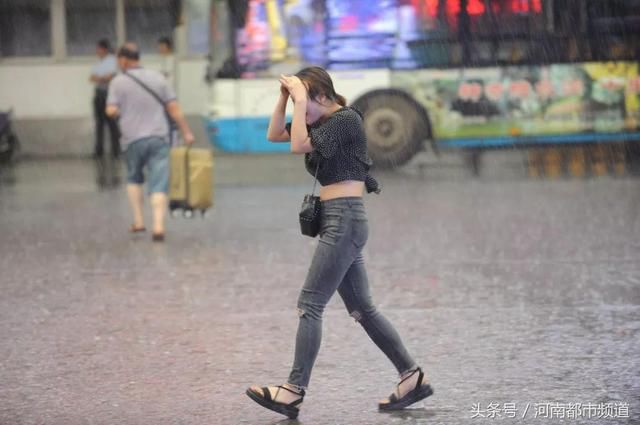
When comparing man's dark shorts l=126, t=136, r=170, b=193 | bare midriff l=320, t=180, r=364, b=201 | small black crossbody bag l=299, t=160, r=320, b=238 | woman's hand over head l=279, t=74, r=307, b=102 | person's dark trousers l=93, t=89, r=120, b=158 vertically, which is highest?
woman's hand over head l=279, t=74, r=307, b=102

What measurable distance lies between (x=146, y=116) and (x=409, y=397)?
6.88m

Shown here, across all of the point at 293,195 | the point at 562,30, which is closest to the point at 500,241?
the point at 293,195

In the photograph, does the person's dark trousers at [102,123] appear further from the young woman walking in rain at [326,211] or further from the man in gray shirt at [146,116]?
the young woman walking in rain at [326,211]

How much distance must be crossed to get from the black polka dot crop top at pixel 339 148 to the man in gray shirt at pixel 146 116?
6418 mm

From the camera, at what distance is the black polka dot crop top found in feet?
19.0

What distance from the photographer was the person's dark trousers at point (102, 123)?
22.7 metres

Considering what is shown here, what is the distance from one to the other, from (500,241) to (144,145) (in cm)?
328

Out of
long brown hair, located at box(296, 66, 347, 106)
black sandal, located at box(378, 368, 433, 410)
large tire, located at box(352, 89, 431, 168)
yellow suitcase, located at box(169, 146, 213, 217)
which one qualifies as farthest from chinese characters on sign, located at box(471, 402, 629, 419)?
large tire, located at box(352, 89, 431, 168)

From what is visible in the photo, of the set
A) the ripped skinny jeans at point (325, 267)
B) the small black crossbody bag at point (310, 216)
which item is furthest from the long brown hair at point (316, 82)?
the ripped skinny jeans at point (325, 267)

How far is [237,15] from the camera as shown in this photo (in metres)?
21.0

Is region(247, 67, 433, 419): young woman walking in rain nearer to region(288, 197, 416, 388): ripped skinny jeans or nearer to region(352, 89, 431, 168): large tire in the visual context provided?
region(288, 197, 416, 388): ripped skinny jeans

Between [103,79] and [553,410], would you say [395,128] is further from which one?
[553,410]

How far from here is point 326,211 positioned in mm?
5910

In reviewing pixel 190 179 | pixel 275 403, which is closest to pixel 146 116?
pixel 190 179
